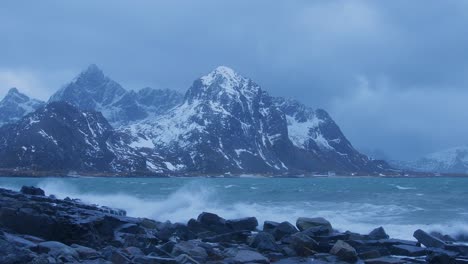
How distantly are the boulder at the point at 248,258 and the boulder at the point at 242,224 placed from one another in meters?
8.52

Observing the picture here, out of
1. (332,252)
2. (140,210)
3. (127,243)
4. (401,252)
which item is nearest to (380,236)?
(401,252)

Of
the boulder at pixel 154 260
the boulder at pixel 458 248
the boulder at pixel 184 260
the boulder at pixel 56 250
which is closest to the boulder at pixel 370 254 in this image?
the boulder at pixel 458 248

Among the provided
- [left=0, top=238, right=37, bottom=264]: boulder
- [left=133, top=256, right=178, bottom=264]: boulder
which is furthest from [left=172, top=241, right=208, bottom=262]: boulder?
[left=0, top=238, right=37, bottom=264]: boulder

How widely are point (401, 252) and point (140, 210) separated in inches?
1286

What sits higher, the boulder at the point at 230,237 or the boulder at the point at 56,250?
the boulder at the point at 56,250

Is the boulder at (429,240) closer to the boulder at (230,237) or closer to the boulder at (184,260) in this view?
the boulder at (230,237)

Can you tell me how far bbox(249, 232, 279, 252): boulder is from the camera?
23.5 meters

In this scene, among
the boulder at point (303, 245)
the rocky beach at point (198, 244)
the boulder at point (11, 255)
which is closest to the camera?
the boulder at point (11, 255)

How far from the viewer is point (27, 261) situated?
1473 cm

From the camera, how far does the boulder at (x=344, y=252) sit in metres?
22.0

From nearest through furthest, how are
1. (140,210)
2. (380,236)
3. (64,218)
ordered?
(64,218) < (380,236) < (140,210)

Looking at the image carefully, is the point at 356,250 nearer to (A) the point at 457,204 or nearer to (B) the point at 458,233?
(B) the point at 458,233

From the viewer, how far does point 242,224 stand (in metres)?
30.5

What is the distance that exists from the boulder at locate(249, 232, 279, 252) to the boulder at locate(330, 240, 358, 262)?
2352 millimetres
